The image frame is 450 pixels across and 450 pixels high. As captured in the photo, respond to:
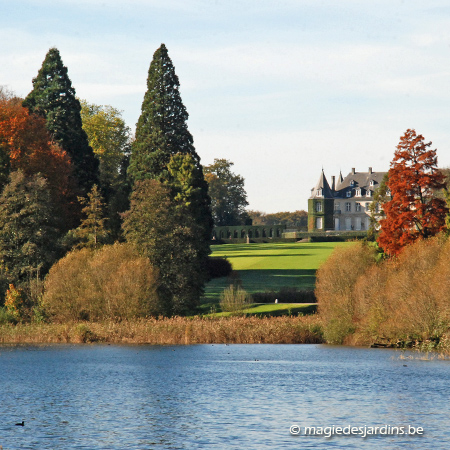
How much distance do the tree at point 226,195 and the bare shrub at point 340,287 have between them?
85.9 metres

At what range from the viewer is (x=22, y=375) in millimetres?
40312

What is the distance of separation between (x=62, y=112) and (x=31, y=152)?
31.9 ft

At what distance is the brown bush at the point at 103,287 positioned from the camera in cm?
5756

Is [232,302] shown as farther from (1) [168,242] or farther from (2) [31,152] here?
(2) [31,152]

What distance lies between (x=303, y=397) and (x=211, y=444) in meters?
9.72

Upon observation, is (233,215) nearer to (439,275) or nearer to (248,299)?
(248,299)

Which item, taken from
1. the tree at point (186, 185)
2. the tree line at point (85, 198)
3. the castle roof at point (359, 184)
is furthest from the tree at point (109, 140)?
the castle roof at point (359, 184)

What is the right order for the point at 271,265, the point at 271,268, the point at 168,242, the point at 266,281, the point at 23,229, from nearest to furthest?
the point at 168,242 < the point at 23,229 < the point at 266,281 < the point at 271,268 < the point at 271,265

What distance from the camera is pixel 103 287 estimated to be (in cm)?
5822

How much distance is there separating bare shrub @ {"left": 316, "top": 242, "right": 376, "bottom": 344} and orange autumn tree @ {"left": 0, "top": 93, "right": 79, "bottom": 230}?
2643cm

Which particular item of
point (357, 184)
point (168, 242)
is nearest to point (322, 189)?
point (357, 184)

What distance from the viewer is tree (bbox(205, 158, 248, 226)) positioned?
143000mm

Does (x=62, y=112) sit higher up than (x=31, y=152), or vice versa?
(x=62, y=112)

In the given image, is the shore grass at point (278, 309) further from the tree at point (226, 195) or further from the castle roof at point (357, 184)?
the castle roof at point (357, 184)
